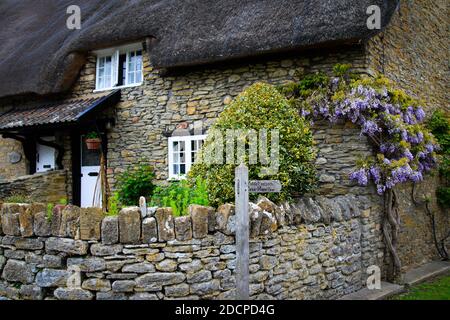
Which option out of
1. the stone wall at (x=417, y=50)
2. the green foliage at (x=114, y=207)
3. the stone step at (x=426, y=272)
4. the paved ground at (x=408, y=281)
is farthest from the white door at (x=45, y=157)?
the stone step at (x=426, y=272)

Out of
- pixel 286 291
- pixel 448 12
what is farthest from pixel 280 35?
pixel 448 12

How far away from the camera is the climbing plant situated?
24.3 feet

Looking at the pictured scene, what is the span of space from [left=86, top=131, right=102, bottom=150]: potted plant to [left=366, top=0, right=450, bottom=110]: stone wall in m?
5.92

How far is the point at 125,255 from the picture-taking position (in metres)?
4.79

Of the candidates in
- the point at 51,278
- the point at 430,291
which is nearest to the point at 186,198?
the point at 51,278

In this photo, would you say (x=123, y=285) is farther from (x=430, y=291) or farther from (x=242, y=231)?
(x=430, y=291)

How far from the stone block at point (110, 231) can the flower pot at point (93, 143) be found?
5.73m

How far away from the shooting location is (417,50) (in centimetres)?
1013

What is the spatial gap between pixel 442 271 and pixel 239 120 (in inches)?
201

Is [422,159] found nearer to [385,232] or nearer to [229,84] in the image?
[385,232]

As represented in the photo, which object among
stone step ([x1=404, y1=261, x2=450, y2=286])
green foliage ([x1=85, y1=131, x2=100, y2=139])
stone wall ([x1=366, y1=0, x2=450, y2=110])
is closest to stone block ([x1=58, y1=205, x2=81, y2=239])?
stone step ([x1=404, y1=261, x2=450, y2=286])

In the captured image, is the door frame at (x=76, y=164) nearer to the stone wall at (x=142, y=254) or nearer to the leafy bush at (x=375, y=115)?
the stone wall at (x=142, y=254)

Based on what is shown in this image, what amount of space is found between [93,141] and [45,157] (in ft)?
7.17
